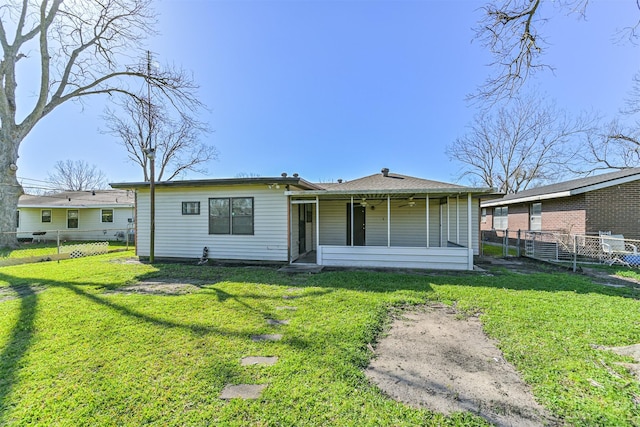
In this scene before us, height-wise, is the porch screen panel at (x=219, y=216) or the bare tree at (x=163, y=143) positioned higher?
the bare tree at (x=163, y=143)

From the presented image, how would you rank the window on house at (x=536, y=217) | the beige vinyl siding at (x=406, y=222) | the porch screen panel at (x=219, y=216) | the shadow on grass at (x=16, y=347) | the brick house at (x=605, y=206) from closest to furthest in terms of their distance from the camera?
the shadow on grass at (x=16, y=347) → the porch screen panel at (x=219, y=216) → the brick house at (x=605, y=206) → the beige vinyl siding at (x=406, y=222) → the window on house at (x=536, y=217)

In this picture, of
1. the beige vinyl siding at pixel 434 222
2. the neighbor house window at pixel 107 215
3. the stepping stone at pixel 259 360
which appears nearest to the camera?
the stepping stone at pixel 259 360

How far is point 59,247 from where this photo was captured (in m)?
9.53

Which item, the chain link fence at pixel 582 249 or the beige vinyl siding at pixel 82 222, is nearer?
the chain link fence at pixel 582 249

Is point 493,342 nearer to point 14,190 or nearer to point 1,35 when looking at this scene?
point 14,190

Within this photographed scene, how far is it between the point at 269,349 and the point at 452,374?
1896mm

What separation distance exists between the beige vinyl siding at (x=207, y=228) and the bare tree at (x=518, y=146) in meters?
20.0

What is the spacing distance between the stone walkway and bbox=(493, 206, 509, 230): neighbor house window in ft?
51.4

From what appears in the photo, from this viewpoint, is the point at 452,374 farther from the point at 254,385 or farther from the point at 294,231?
the point at 294,231

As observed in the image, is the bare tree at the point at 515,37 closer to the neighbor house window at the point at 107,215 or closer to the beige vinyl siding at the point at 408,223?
the beige vinyl siding at the point at 408,223

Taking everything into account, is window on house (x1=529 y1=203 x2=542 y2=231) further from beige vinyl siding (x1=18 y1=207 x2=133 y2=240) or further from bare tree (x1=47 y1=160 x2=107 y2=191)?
bare tree (x1=47 y1=160 x2=107 y2=191)

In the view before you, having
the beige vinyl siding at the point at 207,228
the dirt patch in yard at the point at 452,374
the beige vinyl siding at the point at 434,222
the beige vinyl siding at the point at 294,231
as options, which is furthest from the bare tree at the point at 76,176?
the dirt patch in yard at the point at 452,374

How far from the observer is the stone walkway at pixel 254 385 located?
2248 millimetres

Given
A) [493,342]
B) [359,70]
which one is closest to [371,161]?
[359,70]
